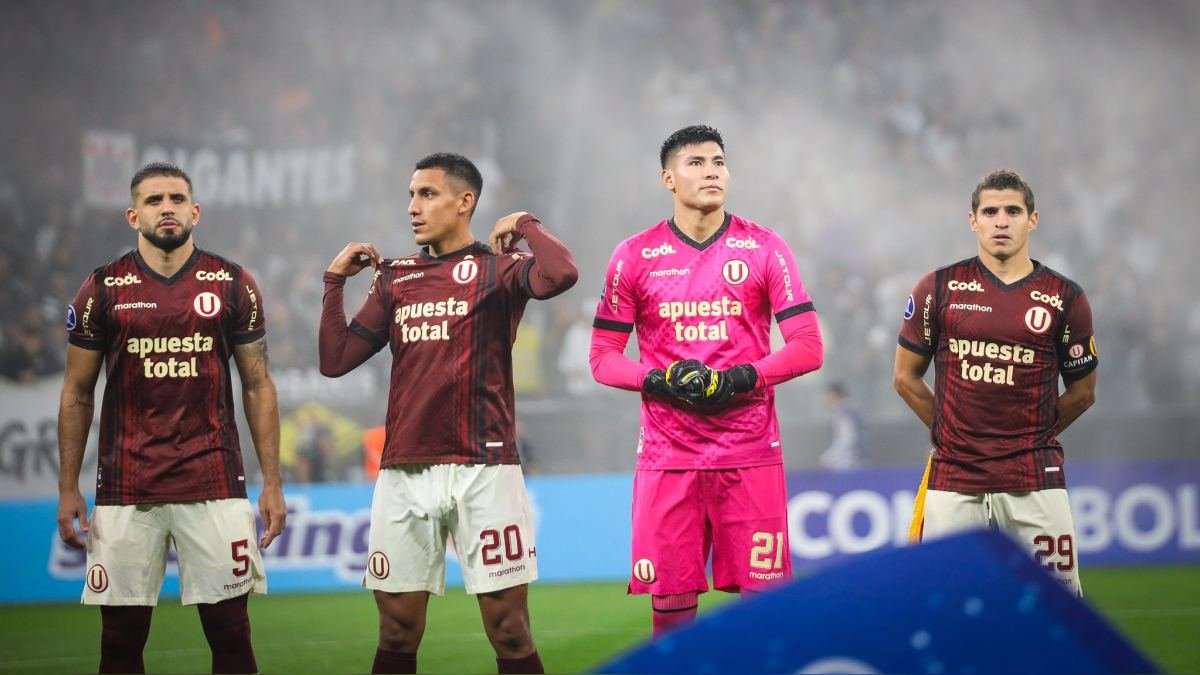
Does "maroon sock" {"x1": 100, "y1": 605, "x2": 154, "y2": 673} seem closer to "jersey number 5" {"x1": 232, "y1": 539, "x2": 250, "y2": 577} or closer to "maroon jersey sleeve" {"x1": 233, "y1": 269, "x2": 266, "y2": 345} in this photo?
"jersey number 5" {"x1": 232, "y1": 539, "x2": 250, "y2": 577}

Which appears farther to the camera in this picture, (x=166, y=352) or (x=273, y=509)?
(x=273, y=509)

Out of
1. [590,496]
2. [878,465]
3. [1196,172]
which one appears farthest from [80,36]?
[1196,172]

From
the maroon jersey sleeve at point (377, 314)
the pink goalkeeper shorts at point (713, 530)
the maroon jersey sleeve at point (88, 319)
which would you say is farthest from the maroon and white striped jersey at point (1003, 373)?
the maroon jersey sleeve at point (88, 319)

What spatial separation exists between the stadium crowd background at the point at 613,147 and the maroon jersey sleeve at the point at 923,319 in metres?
8.54

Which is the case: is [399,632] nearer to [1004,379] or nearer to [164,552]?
[164,552]

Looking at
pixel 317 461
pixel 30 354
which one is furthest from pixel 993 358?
pixel 30 354

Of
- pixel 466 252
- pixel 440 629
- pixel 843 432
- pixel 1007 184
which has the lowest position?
pixel 440 629

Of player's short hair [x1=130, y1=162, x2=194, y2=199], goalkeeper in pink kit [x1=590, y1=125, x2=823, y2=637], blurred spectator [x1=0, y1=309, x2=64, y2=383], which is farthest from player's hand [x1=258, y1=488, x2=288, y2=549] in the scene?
blurred spectator [x1=0, y1=309, x2=64, y2=383]

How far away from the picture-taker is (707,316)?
456 centimetres

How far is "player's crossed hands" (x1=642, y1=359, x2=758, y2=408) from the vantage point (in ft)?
14.0

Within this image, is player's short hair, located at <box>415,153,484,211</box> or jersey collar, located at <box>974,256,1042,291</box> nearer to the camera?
player's short hair, located at <box>415,153,484,211</box>

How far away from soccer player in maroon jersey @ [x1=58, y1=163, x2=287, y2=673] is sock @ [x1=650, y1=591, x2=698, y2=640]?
1424 millimetres

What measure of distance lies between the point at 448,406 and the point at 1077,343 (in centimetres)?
242

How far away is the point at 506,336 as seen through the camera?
14.9ft
